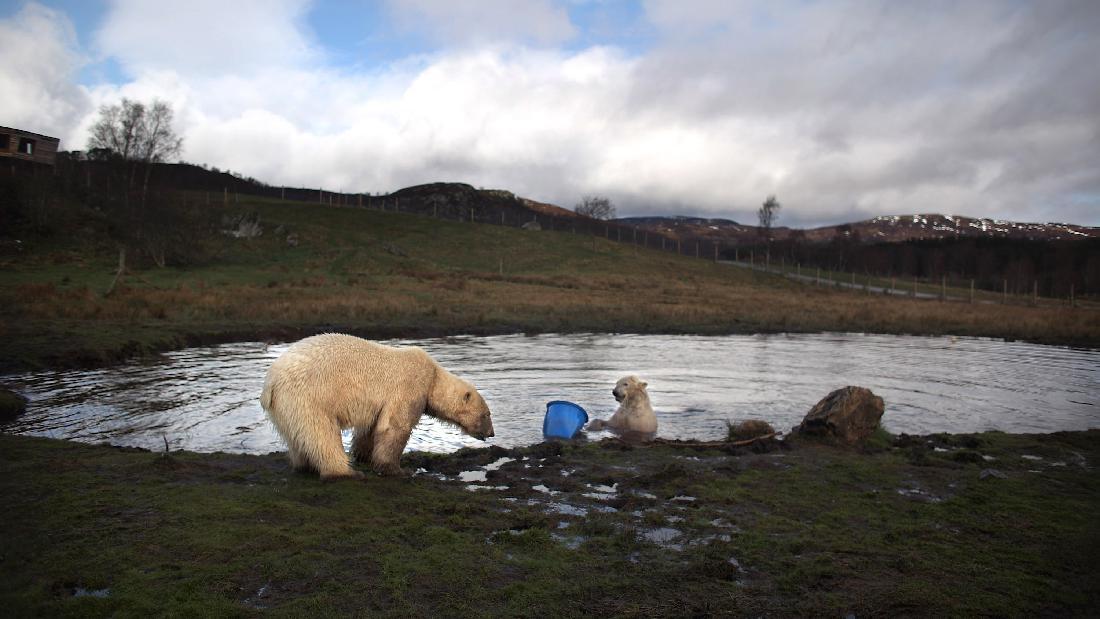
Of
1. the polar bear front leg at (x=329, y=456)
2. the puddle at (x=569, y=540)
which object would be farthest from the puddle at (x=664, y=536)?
the polar bear front leg at (x=329, y=456)

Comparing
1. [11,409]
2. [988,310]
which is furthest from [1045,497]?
[988,310]

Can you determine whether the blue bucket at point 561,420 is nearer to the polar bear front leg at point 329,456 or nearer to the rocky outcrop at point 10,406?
the polar bear front leg at point 329,456

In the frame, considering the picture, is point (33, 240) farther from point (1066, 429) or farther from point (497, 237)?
point (1066, 429)

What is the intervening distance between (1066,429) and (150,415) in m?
19.0

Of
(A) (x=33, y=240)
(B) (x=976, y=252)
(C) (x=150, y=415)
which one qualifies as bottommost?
(C) (x=150, y=415)

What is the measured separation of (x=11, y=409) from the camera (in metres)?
12.6

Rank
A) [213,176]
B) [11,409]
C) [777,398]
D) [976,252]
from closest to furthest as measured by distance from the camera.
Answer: [11,409]
[777,398]
[213,176]
[976,252]

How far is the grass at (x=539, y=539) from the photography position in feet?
18.2

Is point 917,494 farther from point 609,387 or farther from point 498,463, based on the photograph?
point 609,387

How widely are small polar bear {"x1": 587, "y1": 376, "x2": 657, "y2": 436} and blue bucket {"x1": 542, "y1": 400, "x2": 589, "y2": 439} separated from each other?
1219 mm

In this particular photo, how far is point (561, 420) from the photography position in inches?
503

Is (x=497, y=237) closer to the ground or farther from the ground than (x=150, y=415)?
farther from the ground

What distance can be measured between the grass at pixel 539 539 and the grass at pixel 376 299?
517 inches

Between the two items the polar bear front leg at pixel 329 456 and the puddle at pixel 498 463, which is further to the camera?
the puddle at pixel 498 463
